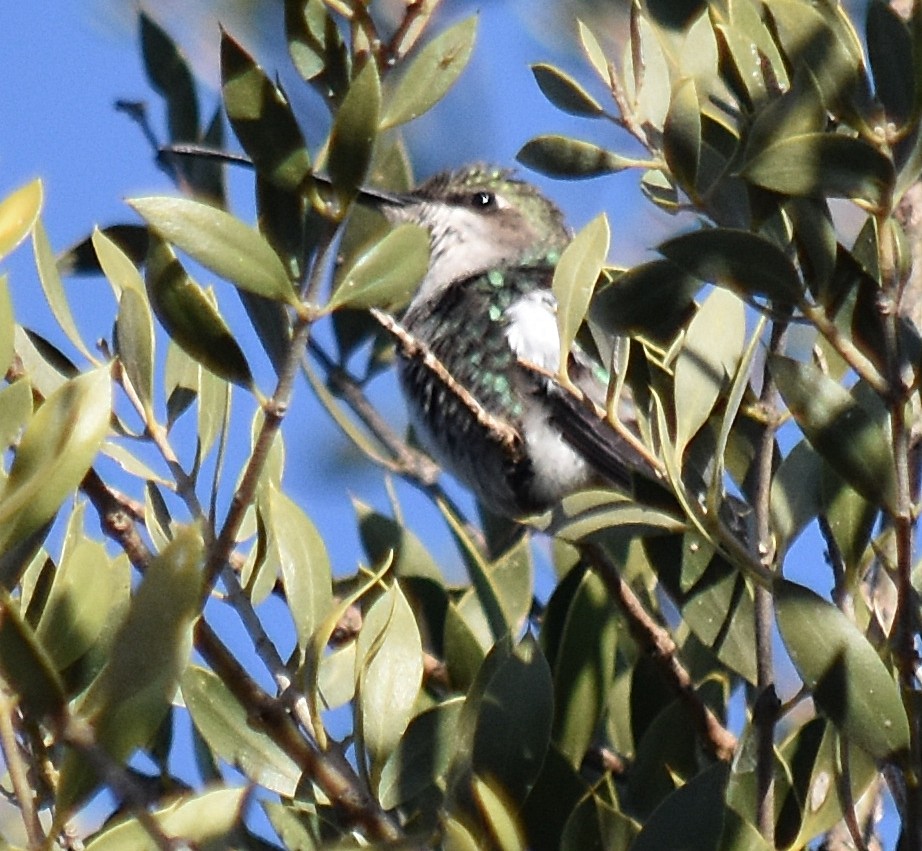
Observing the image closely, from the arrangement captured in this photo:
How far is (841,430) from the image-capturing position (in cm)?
127

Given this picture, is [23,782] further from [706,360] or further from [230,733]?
[706,360]

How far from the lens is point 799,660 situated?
4.17 feet

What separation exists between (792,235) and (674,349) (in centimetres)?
14

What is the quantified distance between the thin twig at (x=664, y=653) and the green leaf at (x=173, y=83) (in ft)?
2.79

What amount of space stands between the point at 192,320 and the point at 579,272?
12.1 inches

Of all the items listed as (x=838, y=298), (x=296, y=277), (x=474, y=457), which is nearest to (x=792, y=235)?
(x=838, y=298)

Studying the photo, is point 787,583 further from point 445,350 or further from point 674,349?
point 445,350

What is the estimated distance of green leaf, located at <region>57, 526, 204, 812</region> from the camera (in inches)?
33.3

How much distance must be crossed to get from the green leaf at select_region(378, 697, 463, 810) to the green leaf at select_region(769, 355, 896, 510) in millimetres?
343

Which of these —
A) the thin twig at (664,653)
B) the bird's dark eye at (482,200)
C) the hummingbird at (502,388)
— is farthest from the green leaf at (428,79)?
the bird's dark eye at (482,200)

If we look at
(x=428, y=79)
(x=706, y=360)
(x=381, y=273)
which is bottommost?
(x=706, y=360)

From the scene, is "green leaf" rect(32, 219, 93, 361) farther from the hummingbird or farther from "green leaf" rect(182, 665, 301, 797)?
the hummingbird

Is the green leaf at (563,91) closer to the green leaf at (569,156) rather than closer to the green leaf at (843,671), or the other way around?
the green leaf at (569,156)

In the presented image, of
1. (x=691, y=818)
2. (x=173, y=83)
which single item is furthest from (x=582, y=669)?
(x=173, y=83)
